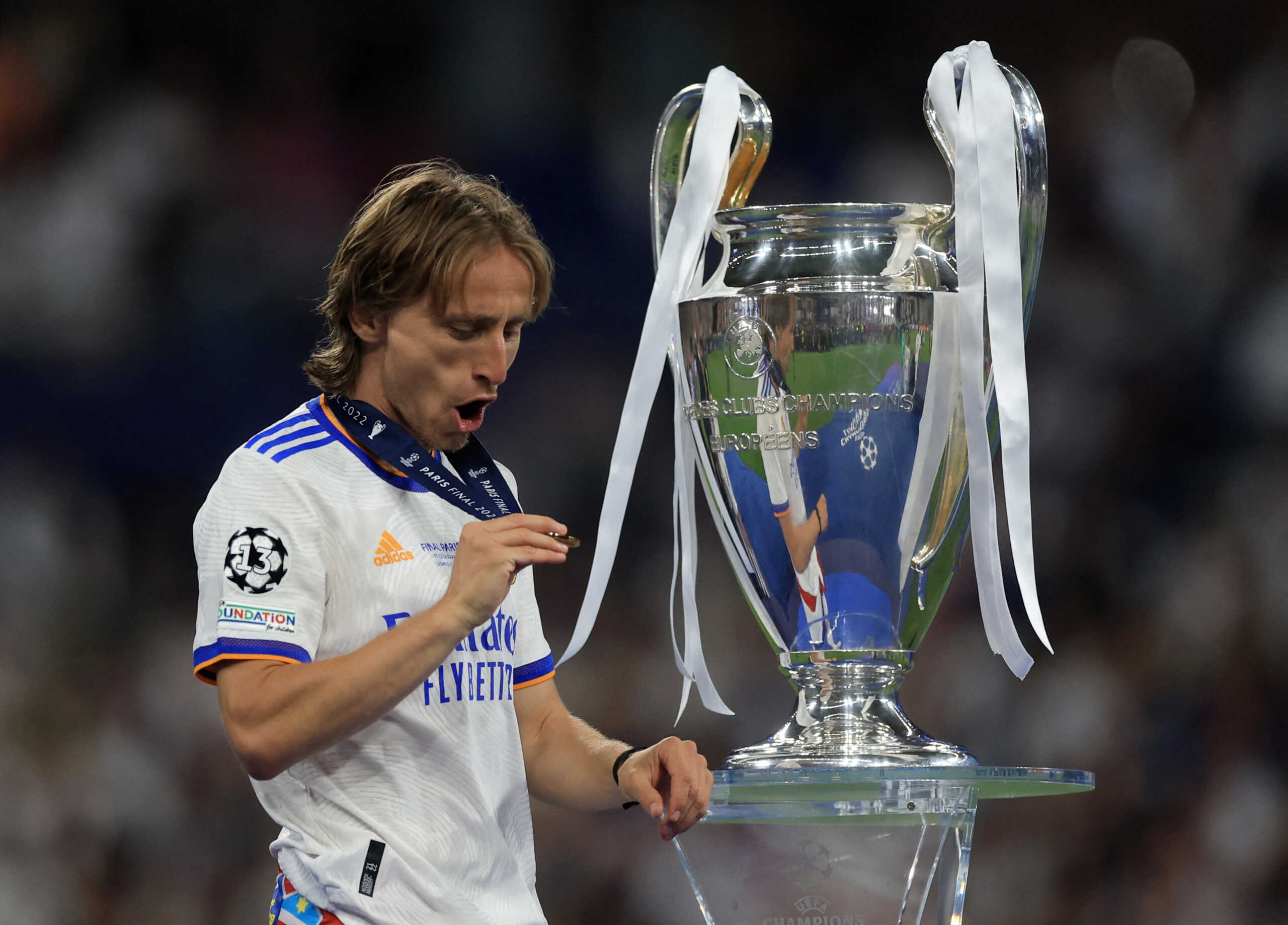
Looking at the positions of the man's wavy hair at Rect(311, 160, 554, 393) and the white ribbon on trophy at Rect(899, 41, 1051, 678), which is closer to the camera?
the white ribbon on trophy at Rect(899, 41, 1051, 678)

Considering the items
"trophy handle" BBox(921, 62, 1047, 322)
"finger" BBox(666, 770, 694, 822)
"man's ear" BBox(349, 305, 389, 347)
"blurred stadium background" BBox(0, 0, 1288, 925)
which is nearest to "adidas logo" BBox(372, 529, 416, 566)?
"man's ear" BBox(349, 305, 389, 347)

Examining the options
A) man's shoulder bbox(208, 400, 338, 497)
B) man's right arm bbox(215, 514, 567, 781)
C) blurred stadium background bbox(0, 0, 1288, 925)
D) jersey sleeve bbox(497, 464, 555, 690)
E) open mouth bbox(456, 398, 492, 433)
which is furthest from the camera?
blurred stadium background bbox(0, 0, 1288, 925)

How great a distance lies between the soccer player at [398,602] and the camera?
1.17m

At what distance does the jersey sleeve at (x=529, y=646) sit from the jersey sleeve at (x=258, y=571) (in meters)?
0.30

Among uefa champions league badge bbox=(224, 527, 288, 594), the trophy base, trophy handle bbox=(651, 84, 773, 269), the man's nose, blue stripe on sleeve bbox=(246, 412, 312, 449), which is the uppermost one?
trophy handle bbox=(651, 84, 773, 269)

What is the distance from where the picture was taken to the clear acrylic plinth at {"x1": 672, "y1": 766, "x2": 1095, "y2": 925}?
122cm

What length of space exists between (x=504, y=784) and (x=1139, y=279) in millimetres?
1946

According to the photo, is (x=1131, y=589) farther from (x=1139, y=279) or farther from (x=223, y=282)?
(x=223, y=282)

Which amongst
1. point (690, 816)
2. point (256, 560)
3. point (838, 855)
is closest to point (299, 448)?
point (256, 560)

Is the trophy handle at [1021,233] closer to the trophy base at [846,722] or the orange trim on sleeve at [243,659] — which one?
the trophy base at [846,722]

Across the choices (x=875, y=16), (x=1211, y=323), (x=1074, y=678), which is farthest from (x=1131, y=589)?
(x=875, y=16)

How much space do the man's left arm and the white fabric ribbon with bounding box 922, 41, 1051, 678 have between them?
0.29 meters

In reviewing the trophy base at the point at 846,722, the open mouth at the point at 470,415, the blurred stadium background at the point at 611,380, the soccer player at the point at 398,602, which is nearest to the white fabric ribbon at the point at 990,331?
the trophy base at the point at 846,722

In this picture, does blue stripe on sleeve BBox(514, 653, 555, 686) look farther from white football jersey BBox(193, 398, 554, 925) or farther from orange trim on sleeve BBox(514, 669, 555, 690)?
white football jersey BBox(193, 398, 554, 925)
